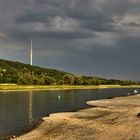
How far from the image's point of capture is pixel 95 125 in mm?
48719

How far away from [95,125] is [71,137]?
916 cm

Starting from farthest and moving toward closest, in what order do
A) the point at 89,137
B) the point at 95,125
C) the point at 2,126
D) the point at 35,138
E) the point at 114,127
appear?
the point at 2,126 → the point at 95,125 → the point at 114,127 → the point at 35,138 → the point at 89,137

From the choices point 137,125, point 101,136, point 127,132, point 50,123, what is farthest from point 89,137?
point 50,123

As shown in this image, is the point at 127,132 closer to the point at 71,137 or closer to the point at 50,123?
the point at 71,137

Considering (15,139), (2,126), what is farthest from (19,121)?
(15,139)

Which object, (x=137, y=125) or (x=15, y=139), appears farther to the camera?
(x=137, y=125)

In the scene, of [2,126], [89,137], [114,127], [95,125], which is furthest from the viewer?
[2,126]

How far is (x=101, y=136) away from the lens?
39844 mm

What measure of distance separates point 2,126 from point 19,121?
6837mm

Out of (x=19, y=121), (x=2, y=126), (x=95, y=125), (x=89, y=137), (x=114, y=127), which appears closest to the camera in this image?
(x=89, y=137)

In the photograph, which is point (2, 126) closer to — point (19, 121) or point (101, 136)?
point (19, 121)

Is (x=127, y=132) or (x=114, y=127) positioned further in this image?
(x=114, y=127)

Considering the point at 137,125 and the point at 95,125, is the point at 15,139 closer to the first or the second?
the point at 95,125

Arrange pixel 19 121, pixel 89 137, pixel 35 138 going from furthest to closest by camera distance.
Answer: pixel 19 121, pixel 35 138, pixel 89 137
